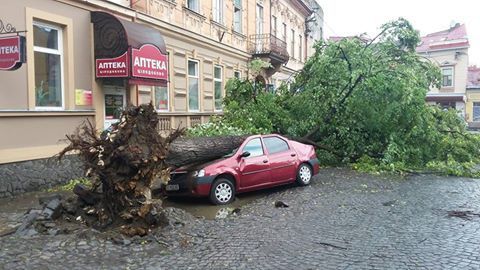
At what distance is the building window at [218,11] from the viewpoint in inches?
788

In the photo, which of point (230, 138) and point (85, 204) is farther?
point (230, 138)

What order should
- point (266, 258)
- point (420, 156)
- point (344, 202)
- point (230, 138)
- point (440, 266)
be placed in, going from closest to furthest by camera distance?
point (440, 266), point (266, 258), point (344, 202), point (230, 138), point (420, 156)

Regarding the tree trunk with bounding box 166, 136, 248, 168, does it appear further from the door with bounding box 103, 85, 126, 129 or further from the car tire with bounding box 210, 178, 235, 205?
the door with bounding box 103, 85, 126, 129

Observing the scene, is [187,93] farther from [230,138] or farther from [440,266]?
[440,266]

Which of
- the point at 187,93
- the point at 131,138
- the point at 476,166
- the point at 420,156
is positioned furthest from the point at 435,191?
the point at 187,93

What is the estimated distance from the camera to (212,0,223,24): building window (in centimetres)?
2002

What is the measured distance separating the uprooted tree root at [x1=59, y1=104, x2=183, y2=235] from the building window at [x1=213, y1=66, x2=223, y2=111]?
13576 mm

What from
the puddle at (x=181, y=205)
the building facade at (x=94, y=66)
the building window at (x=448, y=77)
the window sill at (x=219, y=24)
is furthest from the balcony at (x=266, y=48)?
the building window at (x=448, y=77)

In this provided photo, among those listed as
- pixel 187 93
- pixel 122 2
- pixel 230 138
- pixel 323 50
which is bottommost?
pixel 230 138

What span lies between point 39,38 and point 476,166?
13768 millimetres

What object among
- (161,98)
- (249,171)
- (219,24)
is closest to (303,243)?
(249,171)

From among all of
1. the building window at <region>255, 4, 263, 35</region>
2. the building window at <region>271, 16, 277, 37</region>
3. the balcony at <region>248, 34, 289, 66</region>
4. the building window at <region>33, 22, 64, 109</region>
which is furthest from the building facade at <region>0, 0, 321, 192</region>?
the building window at <region>271, 16, 277, 37</region>

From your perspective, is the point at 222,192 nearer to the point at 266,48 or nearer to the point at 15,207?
the point at 15,207

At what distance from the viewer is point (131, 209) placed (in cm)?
670
